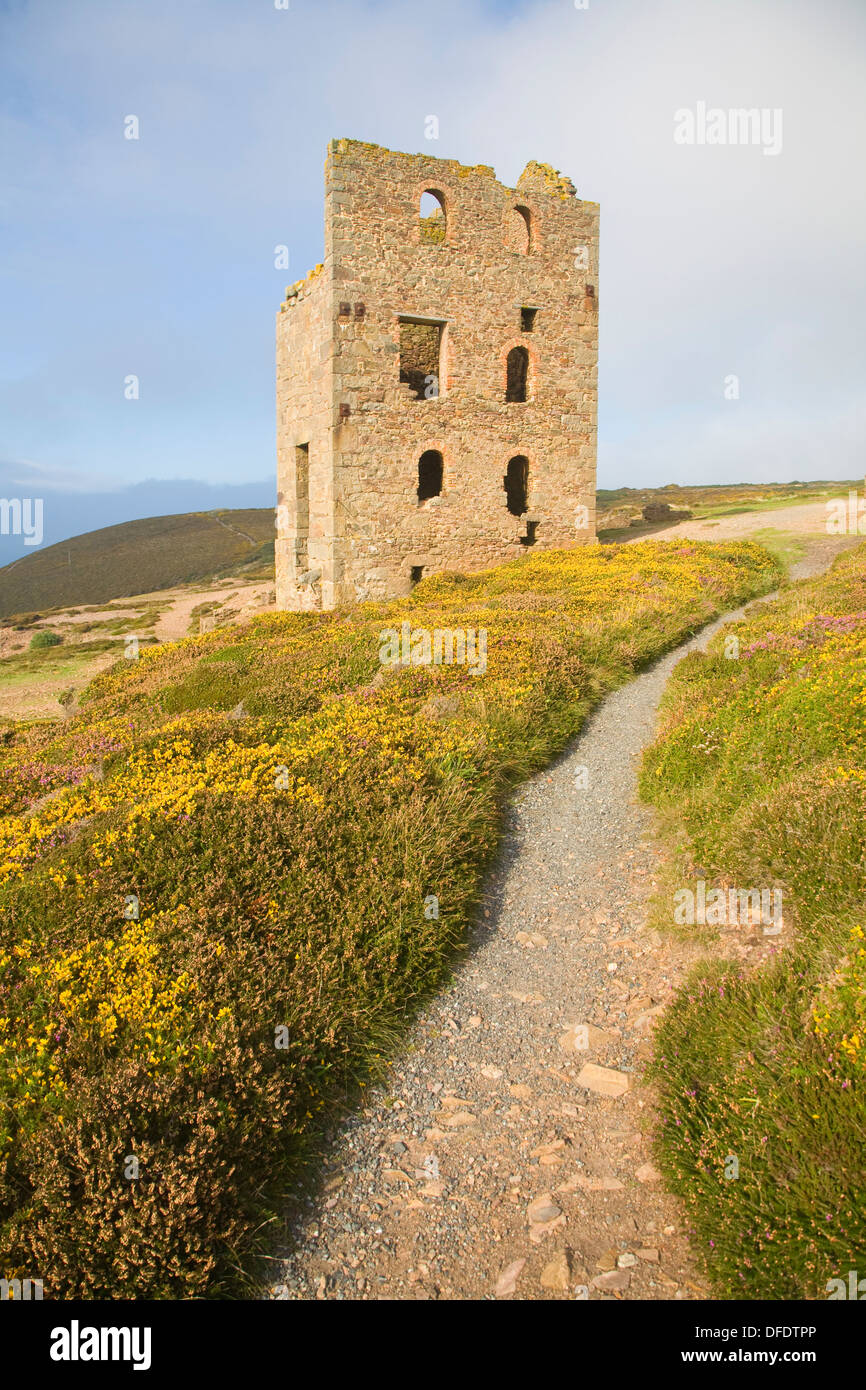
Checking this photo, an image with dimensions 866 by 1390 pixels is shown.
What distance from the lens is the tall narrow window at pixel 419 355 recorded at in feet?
83.3

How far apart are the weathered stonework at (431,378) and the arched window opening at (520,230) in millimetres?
54

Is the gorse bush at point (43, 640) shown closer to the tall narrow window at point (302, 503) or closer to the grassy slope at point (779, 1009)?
the tall narrow window at point (302, 503)

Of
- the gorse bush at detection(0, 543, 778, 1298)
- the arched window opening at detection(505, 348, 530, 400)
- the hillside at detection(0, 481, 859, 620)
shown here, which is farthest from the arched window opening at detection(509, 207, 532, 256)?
the hillside at detection(0, 481, 859, 620)

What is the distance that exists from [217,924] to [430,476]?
23042 millimetres

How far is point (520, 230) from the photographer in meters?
24.9

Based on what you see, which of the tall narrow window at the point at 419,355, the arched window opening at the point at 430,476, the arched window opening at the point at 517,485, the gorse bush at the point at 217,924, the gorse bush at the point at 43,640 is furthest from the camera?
the gorse bush at the point at 43,640

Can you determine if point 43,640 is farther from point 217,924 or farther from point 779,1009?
point 779,1009

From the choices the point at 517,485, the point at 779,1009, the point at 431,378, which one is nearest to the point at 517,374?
the point at 431,378

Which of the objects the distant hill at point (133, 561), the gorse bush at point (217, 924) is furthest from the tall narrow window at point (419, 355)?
the distant hill at point (133, 561)

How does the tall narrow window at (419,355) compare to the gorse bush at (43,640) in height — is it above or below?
above

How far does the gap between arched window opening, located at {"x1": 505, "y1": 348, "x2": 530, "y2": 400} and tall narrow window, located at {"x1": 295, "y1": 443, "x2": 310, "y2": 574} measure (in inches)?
262

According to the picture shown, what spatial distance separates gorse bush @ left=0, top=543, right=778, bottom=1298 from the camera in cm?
443

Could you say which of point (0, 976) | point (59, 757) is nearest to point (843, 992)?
point (0, 976)

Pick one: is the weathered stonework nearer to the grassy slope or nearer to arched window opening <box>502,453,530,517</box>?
arched window opening <box>502,453,530,517</box>
